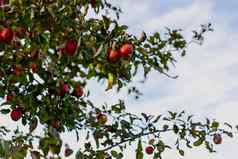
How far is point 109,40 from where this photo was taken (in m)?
4.54

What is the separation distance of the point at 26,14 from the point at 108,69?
80 cm

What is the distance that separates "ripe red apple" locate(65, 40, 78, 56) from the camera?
4367 millimetres

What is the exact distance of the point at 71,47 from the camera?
4395mm

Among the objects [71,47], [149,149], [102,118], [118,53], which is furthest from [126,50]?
[149,149]

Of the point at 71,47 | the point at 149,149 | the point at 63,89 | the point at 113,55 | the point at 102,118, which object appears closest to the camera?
the point at 113,55

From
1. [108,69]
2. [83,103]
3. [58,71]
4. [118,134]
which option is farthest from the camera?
[118,134]

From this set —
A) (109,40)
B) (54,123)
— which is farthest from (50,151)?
(109,40)

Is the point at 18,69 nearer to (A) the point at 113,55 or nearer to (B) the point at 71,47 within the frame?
(B) the point at 71,47

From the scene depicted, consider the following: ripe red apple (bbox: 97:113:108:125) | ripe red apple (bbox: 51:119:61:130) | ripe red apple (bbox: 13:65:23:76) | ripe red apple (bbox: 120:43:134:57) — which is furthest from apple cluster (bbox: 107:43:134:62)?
ripe red apple (bbox: 97:113:108:125)

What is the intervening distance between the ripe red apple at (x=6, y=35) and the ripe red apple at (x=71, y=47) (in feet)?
1.42

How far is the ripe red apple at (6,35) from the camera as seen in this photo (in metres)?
4.22

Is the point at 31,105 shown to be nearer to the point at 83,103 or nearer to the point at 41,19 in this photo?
the point at 83,103

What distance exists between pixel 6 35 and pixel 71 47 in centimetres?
51

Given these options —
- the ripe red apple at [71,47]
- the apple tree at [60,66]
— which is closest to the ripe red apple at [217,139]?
the apple tree at [60,66]
